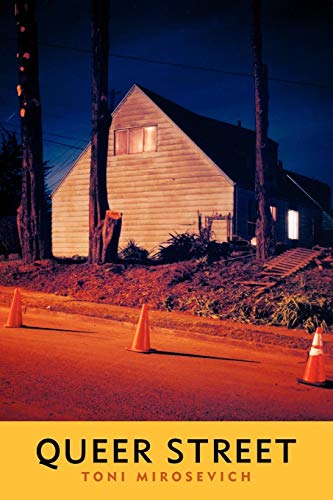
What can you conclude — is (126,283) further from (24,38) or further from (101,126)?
(24,38)

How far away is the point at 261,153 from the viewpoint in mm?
15352

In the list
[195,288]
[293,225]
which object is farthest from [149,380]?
[293,225]

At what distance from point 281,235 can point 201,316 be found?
52.0 ft

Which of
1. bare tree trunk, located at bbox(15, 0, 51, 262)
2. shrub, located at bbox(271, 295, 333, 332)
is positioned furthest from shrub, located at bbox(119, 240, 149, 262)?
shrub, located at bbox(271, 295, 333, 332)

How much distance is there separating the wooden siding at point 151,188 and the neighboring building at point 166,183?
0.15ft

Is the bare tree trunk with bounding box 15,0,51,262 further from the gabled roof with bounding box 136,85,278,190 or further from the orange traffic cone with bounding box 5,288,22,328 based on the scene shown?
the gabled roof with bounding box 136,85,278,190

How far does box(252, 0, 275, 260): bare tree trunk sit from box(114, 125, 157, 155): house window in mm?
7973

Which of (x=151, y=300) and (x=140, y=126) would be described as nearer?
(x=151, y=300)

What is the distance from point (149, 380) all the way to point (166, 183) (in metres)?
17.3

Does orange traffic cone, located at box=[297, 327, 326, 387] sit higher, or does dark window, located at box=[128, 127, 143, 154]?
dark window, located at box=[128, 127, 143, 154]

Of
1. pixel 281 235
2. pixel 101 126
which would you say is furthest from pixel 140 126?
pixel 281 235

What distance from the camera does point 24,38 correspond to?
604 inches

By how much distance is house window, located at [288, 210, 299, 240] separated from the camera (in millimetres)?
26641

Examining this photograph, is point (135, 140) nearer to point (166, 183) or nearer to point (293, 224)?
point (166, 183)
